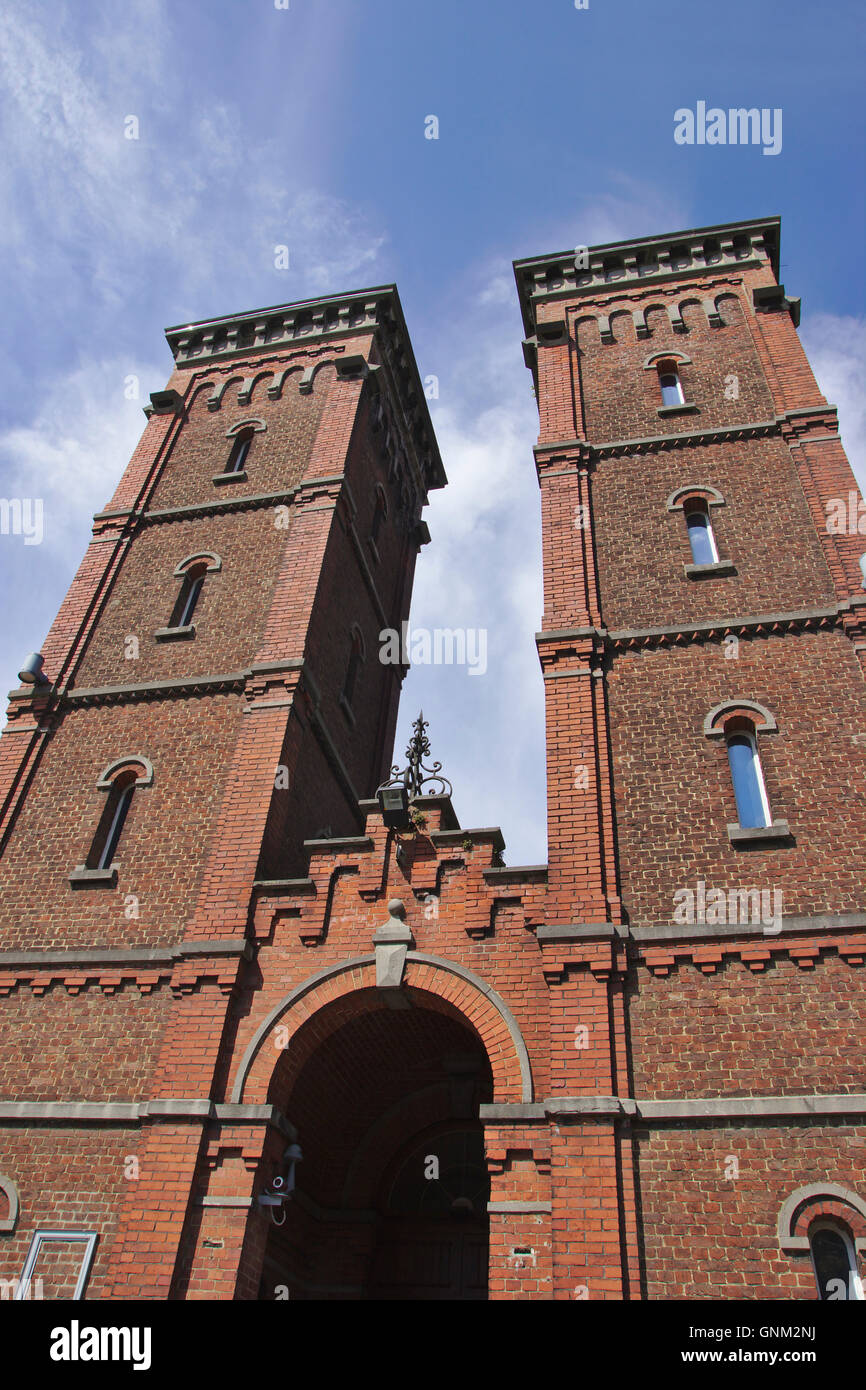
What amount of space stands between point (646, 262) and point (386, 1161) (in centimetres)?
1840

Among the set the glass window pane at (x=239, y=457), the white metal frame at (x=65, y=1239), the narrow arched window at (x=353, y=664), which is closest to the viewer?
the white metal frame at (x=65, y=1239)

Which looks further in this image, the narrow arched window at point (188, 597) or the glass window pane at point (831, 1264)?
the narrow arched window at point (188, 597)

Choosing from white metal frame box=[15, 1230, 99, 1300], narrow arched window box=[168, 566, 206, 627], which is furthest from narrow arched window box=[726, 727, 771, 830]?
narrow arched window box=[168, 566, 206, 627]

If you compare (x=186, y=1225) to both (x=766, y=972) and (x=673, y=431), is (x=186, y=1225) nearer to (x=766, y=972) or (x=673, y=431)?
(x=766, y=972)

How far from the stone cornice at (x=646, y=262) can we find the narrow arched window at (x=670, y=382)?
308 cm

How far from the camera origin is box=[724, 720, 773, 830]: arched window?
1177 centimetres

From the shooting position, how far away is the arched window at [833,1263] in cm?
859

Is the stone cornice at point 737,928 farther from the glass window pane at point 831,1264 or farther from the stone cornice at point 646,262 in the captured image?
the stone cornice at point 646,262

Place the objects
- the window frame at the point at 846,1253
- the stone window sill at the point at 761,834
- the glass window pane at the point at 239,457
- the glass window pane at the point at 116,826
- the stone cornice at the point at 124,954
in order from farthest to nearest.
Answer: the glass window pane at the point at 239,457 < the glass window pane at the point at 116,826 < the stone cornice at the point at 124,954 < the stone window sill at the point at 761,834 < the window frame at the point at 846,1253

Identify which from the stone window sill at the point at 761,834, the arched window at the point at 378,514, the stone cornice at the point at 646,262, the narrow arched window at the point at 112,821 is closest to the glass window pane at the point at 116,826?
the narrow arched window at the point at 112,821

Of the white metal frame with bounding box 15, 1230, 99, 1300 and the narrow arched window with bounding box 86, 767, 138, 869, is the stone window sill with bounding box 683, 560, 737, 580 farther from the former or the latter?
the white metal frame with bounding box 15, 1230, 99, 1300

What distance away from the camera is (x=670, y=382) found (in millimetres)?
18609

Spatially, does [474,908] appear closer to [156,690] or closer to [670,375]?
[156,690]
